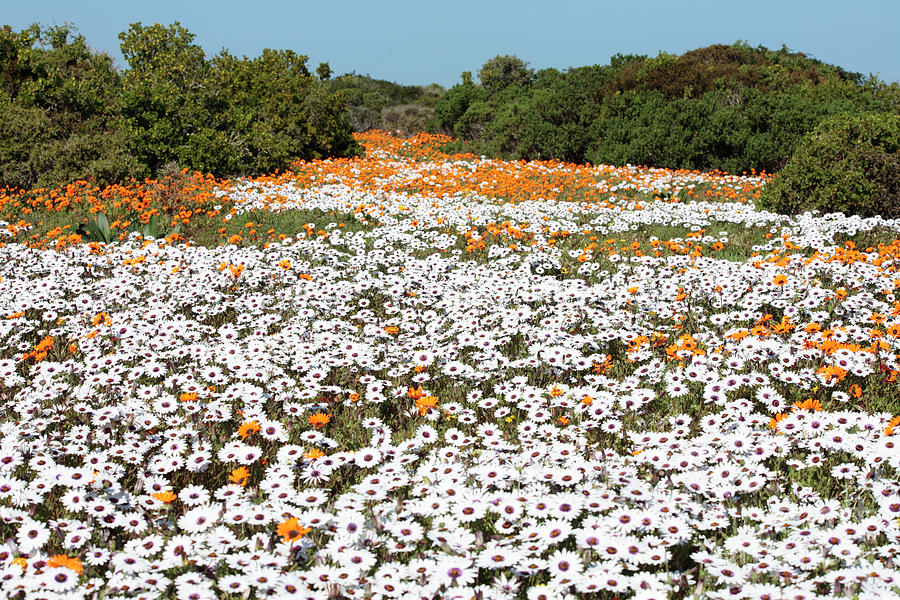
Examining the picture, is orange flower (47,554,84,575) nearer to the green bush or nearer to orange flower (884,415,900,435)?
orange flower (884,415,900,435)

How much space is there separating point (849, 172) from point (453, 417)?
1011cm

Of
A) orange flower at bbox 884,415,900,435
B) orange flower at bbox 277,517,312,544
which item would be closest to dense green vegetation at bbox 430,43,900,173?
orange flower at bbox 884,415,900,435

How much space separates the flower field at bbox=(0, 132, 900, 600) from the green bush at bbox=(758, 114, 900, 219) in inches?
41.5

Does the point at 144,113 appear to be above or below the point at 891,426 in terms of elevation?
above

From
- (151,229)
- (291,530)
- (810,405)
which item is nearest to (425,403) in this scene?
(291,530)

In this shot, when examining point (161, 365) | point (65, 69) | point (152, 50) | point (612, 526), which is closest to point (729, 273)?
point (612, 526)

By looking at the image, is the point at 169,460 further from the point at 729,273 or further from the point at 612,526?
the point at 729,273

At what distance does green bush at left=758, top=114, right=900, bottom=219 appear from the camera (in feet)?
37.6

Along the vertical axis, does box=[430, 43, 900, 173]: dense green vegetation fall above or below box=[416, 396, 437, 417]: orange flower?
above

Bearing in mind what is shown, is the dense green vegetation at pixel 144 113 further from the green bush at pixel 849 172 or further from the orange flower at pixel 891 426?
the orange flower at pixel 891 426

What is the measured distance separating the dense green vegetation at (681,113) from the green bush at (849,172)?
444 centimetres

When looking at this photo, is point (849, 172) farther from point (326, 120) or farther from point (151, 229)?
point (326, 120)

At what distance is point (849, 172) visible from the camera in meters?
11.5

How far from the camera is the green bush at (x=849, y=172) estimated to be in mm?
11453
